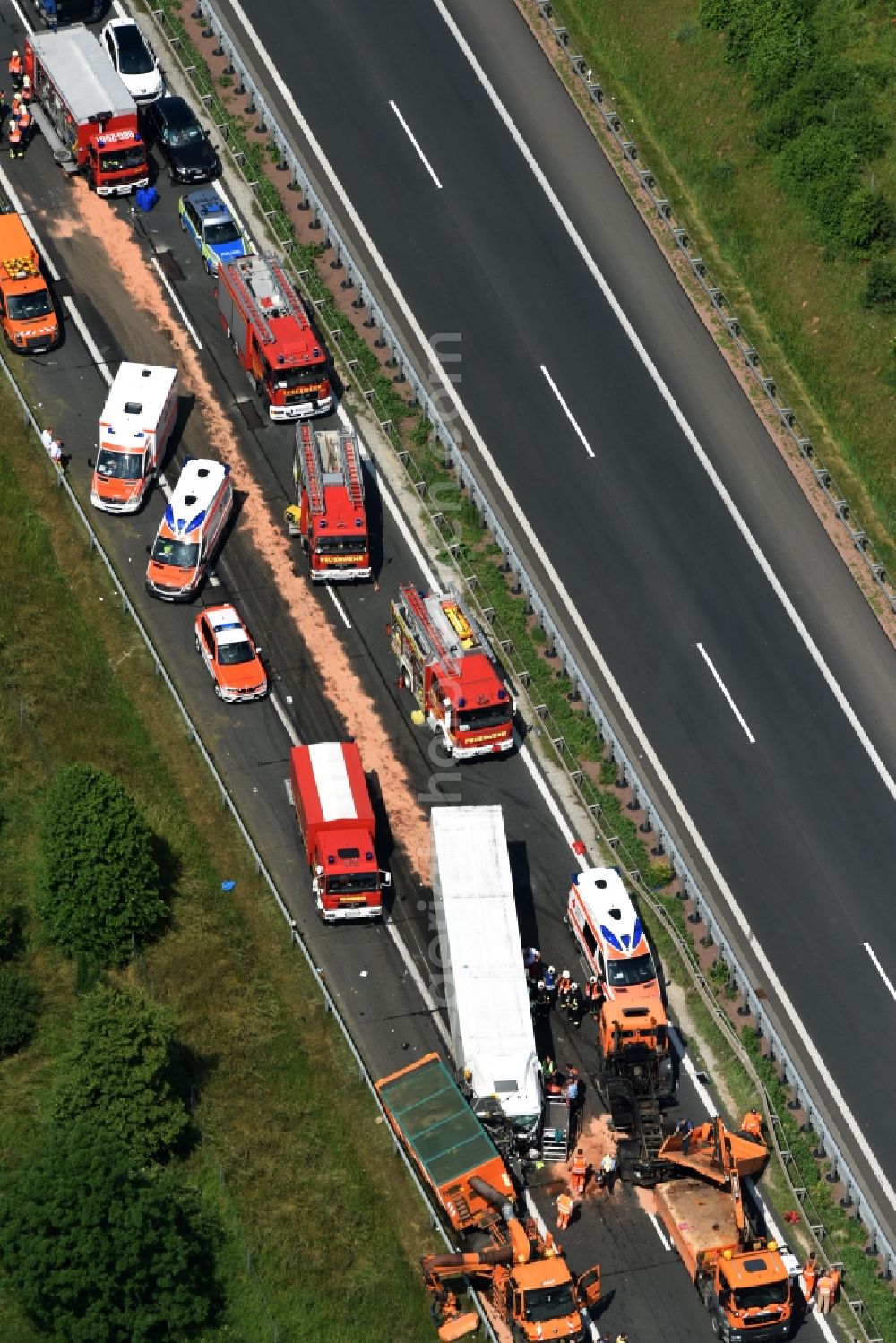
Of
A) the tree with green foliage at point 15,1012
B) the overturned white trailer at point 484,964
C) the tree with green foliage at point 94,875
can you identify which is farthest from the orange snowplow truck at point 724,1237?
the tree with green foliage at point 15,1012

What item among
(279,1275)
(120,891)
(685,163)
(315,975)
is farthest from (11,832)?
(685,163)

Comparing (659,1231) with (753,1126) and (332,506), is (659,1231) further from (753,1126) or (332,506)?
(332,506)

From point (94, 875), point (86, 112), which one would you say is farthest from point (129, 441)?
point (94, 875)

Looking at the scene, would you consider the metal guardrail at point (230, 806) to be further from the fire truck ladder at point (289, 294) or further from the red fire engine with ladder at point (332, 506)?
the fire truck ladder at point (289, 294)

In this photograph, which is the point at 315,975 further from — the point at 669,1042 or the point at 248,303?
the point at 248,303

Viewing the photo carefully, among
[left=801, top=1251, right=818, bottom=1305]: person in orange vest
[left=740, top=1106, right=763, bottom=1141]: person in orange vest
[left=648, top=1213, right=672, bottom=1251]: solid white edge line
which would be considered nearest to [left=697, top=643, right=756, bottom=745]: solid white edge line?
[left=740, top=1106, right=763, bottom=1141]: person in orange vest
